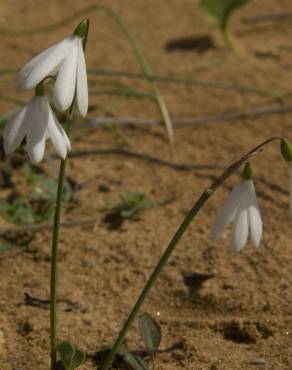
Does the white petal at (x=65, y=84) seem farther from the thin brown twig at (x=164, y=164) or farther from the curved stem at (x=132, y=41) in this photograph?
the curved stem at (x=132, y=41)

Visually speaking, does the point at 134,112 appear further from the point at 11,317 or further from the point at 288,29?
the point at 11,317

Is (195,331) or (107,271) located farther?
(107,271)

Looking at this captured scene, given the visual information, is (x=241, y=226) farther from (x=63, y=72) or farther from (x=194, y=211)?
(x=63, y=72)

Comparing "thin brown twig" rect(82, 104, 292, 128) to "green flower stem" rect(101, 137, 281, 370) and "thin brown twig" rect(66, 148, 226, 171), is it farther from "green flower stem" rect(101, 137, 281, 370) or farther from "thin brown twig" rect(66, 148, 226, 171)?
"green flower stem" rect(101, 137, 281, 370)

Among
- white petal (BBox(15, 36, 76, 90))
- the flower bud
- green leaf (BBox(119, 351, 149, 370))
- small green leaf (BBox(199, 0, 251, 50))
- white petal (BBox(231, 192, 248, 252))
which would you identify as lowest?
green leaf (BBox(119, 351, 149, 370))

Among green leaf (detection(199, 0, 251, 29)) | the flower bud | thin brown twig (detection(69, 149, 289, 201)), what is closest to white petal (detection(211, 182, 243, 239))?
the flower bud

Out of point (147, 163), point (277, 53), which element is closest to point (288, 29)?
point (277, 53)
